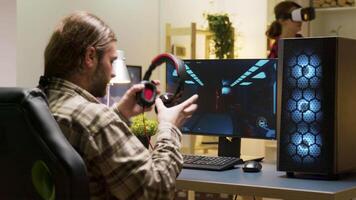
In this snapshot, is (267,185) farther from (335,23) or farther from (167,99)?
(335,23)

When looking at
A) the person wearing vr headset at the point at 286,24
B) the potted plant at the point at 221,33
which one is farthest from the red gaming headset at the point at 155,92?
the potted plant at the point at 221,33

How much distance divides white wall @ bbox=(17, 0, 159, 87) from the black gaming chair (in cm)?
293

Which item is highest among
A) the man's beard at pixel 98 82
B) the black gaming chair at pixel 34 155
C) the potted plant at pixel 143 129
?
the man's beard at pixel 98 82

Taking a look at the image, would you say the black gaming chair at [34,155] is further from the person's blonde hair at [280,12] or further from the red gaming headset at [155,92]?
the person's blonde hair at [280,12]

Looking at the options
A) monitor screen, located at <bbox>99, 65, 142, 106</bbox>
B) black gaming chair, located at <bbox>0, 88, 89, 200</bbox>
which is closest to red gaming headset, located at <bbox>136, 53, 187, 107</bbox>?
black gaming chair, located at <bbox>0, 88, 89, 200</bbox>

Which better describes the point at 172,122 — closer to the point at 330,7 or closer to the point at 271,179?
the point at 271,179

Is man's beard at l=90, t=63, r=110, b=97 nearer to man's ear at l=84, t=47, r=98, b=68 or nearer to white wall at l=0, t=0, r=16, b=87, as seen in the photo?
man's ear at l=84, t=47, r=98, b=68

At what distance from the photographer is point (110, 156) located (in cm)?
149

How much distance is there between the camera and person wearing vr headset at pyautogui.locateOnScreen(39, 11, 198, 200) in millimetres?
1492

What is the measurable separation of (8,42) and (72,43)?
2420 mm

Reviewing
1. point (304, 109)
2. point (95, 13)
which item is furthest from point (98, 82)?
point (95, 13)

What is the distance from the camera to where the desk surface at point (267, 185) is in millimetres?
1810

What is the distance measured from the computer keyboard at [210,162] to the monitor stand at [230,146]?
0.13 metres

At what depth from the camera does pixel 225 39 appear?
521 centimetres
